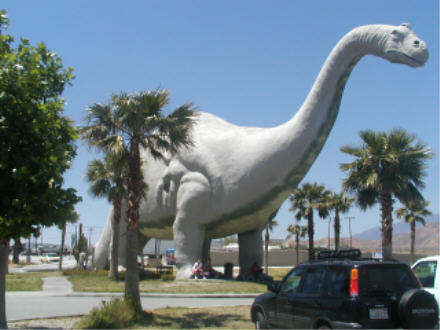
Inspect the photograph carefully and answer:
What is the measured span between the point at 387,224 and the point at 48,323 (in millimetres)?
13379

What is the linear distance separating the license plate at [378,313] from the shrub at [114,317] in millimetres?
5857

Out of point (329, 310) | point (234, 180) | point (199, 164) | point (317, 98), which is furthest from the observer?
point (199, 164)

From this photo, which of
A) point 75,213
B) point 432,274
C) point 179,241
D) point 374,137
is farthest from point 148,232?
point 432,274

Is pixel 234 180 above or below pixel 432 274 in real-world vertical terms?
above

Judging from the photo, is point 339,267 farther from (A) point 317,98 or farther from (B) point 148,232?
(B) point 148,232

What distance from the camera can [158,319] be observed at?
1141cm

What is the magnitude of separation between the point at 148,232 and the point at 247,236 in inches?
230

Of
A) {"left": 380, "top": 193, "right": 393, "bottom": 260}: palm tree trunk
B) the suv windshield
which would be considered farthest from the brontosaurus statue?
the suv windshield

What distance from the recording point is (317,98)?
17562mm

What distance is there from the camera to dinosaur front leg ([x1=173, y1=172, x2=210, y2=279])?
67.2ft

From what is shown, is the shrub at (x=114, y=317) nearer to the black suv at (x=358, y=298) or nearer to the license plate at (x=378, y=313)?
the black suv at (x=358, y=298)

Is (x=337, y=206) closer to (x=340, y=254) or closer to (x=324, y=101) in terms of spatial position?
(x=324, y=101)

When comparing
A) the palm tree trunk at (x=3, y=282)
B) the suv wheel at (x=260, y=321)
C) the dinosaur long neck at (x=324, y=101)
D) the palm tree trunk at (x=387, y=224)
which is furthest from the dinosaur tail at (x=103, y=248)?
the suv wheel at (x=260, y=321)

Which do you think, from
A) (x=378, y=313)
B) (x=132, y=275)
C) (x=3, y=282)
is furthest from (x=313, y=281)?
(x=3, y=282)
